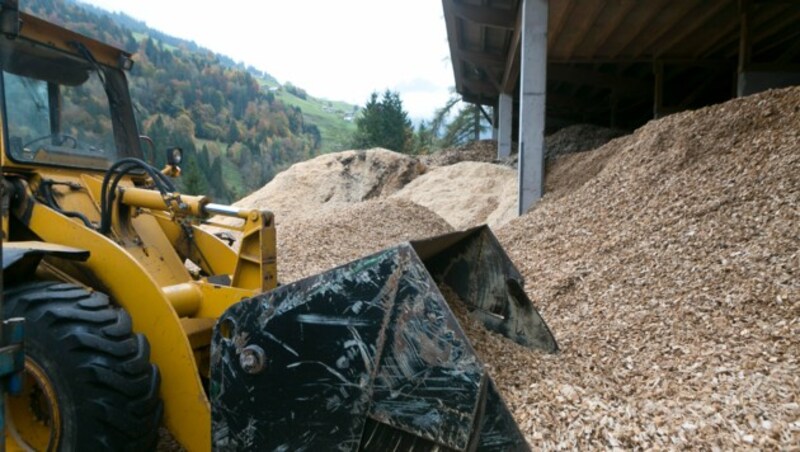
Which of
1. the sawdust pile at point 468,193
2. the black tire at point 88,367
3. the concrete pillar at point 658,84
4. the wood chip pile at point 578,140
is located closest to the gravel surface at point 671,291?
the black tire at point 88,367

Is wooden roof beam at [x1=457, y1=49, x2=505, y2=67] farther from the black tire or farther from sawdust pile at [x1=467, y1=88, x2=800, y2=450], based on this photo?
the black tire

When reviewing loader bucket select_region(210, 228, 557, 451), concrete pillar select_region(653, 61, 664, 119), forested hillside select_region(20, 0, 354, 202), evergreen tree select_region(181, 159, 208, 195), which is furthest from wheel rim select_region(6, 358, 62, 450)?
forested hillside select_region(20, 0, 354, 202)

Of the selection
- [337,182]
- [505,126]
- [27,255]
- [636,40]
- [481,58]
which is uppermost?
[481,58]

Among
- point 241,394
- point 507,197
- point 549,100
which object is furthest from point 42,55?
point 549,100

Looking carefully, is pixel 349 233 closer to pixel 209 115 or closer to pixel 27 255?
pixel 27 255

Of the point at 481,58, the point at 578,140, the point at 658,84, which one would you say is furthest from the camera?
the point at 481,58

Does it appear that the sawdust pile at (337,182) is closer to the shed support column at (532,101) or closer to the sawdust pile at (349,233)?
the sawdust pile at (349,233)

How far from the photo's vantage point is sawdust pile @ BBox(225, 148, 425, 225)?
1450cm

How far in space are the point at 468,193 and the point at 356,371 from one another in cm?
1019

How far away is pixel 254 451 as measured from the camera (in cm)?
229

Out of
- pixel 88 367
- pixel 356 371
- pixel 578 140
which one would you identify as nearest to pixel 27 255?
pixel 88 367

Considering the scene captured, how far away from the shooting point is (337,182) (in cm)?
1509

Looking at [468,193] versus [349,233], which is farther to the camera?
[468,193]

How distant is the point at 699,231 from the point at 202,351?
4038 mm
